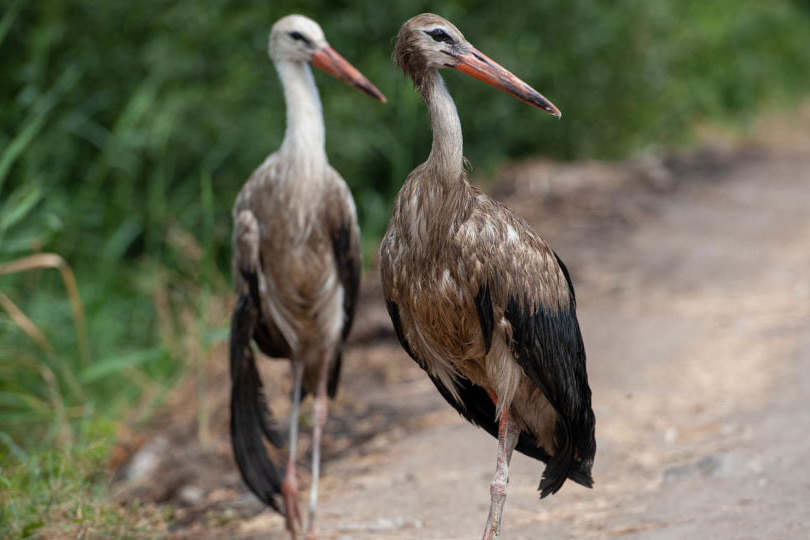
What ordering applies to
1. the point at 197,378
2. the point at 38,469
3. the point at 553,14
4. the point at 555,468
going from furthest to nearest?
the point at 553,14, the point at 197,378, the point at 38,469, the point at 555,468

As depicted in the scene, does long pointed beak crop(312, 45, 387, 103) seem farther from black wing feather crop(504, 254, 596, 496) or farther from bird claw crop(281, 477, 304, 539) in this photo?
bird claw crop(281, 477, 304, 539)

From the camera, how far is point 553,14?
10.2 m

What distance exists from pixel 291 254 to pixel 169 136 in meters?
3.61

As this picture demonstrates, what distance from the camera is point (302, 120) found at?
17.1 ft

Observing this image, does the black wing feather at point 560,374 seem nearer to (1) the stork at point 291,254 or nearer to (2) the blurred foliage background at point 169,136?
(1) the stork at point 291,254

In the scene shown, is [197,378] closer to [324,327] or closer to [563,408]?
[324,327]

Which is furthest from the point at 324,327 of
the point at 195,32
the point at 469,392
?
the point at 195,32

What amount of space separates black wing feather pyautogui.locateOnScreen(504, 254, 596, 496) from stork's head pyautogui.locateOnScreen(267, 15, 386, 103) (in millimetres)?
1854

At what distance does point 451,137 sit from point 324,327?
198 centimetres

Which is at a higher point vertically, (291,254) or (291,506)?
(291,254)

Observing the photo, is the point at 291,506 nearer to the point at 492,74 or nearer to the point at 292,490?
the point at 292,490

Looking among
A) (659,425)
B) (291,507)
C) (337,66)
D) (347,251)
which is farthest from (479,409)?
(337,66)

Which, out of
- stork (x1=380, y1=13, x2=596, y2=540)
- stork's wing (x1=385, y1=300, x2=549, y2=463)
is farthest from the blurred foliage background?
stork (x1=380, y1=13, x2=596, y2=540)

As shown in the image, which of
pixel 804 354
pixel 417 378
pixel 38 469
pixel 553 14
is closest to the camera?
pixel 38 469
